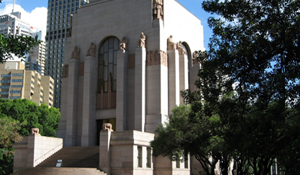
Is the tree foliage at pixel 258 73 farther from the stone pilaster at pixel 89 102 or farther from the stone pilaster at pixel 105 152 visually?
the stone pilaster at pixel 89 102

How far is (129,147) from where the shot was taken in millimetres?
36094

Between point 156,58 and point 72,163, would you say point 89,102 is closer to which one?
point 156,58

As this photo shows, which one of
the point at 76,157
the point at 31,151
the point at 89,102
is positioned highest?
the point at 89,102

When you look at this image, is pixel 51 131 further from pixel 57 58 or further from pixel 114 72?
pixel 57 58

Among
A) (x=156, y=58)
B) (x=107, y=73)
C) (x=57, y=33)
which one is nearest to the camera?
(x=156, y=58)

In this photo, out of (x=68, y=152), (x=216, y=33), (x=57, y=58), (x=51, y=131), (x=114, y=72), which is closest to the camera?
(x=216, y=33)

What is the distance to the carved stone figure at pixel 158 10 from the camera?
156 feet

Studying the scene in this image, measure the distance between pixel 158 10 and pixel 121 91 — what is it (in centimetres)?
1082

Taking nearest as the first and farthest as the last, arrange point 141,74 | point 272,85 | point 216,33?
1. point 272,85
2. point 216,33
3. point 141,74

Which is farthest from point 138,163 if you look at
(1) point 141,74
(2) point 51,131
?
(2) point 51,131

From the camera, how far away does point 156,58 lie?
45906mm

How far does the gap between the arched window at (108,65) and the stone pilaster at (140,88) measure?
396cm

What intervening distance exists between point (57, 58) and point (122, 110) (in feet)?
397

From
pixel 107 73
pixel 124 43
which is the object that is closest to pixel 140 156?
pixel 107 73
